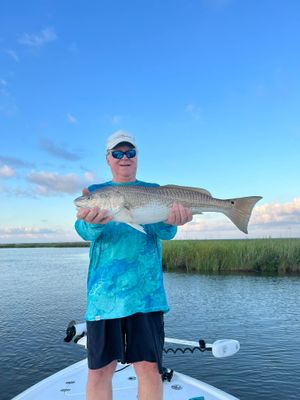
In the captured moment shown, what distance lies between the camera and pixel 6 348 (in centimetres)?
1144

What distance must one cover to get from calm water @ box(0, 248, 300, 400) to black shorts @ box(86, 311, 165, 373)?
5.30 meters

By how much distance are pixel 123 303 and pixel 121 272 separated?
258 mm

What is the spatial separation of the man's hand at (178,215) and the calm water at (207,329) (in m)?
5.67

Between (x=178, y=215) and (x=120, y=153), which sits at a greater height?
(x=120, y=153)

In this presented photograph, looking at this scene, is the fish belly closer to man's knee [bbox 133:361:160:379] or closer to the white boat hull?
man's knee [bbox 133:361:160:379]

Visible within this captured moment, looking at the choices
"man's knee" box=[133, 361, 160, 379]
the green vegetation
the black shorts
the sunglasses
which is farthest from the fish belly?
the green vegetation

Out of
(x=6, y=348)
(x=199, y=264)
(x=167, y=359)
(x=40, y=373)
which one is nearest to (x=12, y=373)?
(x=40, y=373)

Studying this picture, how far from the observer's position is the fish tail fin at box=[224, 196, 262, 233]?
4.16 meters

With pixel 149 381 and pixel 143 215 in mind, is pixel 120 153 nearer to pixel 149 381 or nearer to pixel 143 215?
pixel 143 215

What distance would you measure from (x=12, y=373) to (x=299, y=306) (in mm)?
10758

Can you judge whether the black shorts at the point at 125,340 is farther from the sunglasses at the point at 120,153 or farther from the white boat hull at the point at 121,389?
the white boat hull at the point at 121,389

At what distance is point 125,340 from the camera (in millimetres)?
3467

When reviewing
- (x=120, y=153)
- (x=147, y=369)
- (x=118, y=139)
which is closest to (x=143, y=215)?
(x=120, y=153)

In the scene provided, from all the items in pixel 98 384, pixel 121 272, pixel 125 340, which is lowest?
pixel 98 384
